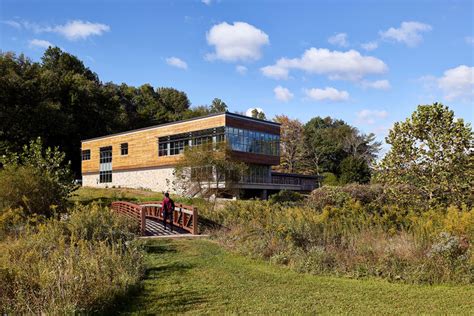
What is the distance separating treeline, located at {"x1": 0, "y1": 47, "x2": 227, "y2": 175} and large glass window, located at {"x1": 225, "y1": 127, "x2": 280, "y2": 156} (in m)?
21.7

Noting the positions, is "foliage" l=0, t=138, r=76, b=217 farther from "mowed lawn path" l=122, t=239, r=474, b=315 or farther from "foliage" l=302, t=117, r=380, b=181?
"foliage" l=302, t=117, r=380, b=181

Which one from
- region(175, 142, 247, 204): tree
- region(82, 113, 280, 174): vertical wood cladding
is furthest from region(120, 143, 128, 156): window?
region(175, 142, 247, 204): tree

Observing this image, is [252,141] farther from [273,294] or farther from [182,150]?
[273,294]

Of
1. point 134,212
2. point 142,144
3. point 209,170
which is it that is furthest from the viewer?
point 142,144

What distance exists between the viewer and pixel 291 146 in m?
63.9

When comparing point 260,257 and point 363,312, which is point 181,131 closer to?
point 260,257

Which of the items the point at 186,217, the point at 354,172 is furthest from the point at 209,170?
the point at 354,172

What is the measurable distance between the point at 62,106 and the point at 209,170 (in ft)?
113

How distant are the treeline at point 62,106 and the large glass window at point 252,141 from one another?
21.7 m

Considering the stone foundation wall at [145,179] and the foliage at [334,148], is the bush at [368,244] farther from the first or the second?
the foliage at [334,148]

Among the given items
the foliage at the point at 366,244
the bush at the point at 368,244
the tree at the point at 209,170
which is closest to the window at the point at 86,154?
the tree at the point at 209,170

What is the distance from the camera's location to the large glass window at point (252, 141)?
3872cm

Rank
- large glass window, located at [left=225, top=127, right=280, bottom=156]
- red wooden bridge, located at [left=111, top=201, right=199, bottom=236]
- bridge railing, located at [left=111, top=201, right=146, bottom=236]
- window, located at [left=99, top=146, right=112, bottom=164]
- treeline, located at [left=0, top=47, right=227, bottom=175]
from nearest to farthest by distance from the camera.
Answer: red wooden bridge, located at [left=111, top=201, right=199, bottom=236]
bridge railing, located at [left=111, top=201, right=146, bottom=236]
large glass window, located at [left=225, top=127, right=280, bottom=156]
treeline, located at [left=0, top=47, right=227, bottom=175]
window, located at [left=99, top=146, right=112, bottom=164]

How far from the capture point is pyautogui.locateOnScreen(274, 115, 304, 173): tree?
6338cm
